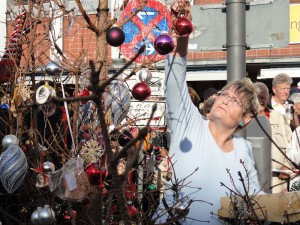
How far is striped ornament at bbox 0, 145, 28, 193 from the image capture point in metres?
2.95

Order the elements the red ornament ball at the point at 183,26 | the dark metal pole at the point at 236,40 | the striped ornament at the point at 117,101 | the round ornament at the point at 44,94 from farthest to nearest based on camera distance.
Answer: the dark metal pole at the point at 236,40
the striped ornament at the point at 117,101
the round ornament at the point at 44,94
the red ornament ball at the point at 183,26

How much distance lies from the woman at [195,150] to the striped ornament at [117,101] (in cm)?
46

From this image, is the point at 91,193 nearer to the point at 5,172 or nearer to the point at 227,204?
the point at 5,172

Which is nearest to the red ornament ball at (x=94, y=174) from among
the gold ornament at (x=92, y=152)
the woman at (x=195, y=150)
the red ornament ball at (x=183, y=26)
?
the gold ornament at (x=92, y=152)

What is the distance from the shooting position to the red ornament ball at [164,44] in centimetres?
245

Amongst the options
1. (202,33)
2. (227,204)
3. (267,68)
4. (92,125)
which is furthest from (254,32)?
(267,68)

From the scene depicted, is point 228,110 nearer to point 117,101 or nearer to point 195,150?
point 195,150

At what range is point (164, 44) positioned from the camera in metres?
2.45

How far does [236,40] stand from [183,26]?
4.27 feet

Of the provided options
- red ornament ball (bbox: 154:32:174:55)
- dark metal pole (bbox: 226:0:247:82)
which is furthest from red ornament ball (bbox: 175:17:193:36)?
dark metal pole (bbox: 226:0:247:82)

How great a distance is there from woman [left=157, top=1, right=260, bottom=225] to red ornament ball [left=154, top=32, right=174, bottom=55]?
0.09 meters

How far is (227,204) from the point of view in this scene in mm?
2051

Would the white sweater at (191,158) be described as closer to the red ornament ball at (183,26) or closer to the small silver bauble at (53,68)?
the red ornament ball at (183,26)

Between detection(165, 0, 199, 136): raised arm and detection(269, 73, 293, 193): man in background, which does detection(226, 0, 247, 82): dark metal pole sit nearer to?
detection(269, 73, 293, 193): man in background
